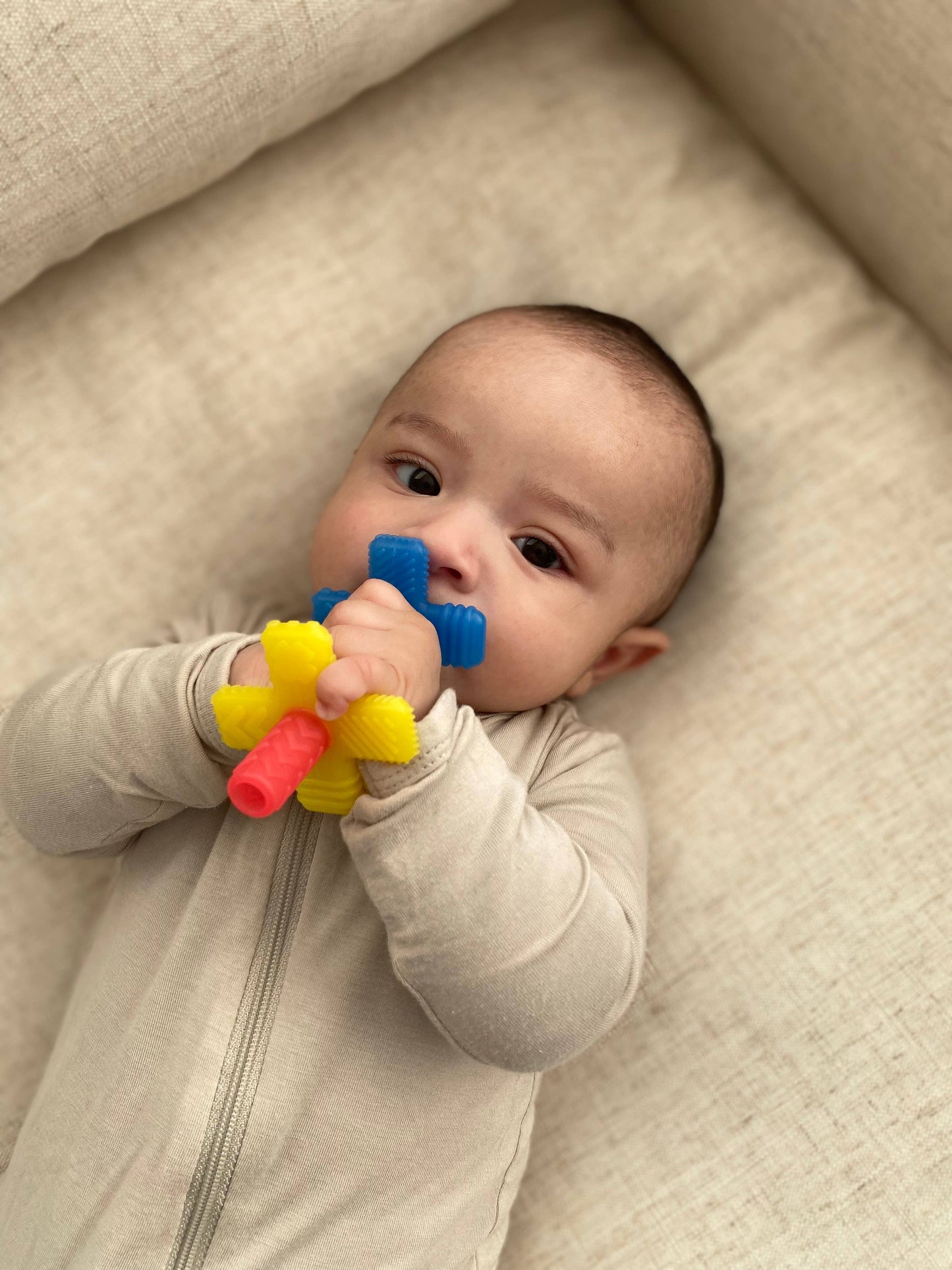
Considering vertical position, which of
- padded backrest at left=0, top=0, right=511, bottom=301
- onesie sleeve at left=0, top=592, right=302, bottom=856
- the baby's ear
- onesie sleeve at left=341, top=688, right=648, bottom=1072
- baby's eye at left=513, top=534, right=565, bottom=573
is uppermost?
padded backrest at left=0, top=0, right=511, bottom=301

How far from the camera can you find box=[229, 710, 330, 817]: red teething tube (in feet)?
2.30

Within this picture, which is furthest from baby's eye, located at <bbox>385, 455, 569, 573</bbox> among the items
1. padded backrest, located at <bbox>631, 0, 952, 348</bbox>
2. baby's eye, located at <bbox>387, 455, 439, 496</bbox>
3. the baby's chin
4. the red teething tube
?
padded backrest, located at <bbox>631, 0, 952, 348</bbox>

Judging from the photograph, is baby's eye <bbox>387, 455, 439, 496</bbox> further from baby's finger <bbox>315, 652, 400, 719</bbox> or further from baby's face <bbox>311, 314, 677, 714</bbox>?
baby's finger <bbox>315, 652, 400, 719</bbox>

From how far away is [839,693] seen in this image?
122 cm

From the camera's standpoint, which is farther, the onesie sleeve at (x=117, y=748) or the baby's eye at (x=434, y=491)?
the baby's eye at (x=434, y=491)

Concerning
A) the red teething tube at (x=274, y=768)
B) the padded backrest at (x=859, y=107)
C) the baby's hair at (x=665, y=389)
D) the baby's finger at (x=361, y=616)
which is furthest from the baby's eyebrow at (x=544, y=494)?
the padded backrest at (x=859, y=107)

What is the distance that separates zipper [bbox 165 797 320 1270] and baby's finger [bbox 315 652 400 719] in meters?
0.32

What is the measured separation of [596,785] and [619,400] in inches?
15.7

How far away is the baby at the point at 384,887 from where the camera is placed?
876mm

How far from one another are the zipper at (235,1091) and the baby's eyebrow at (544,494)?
46 centimetres

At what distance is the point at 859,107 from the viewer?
1235mm

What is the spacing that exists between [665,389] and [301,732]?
2.00ft

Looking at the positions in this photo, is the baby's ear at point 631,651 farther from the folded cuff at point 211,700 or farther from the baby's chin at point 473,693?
the folded cuff at point 211,700

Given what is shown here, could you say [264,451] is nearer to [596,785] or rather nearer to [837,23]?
[596,785]
